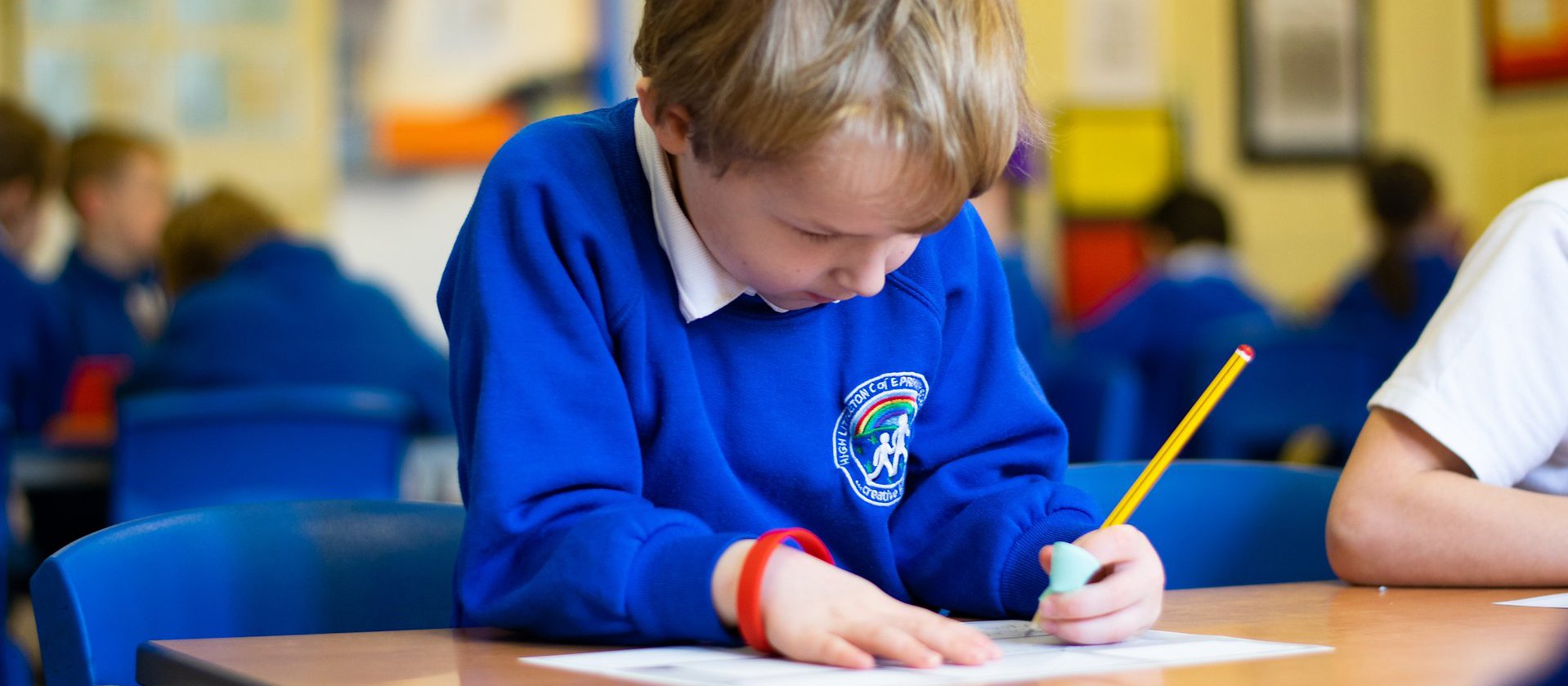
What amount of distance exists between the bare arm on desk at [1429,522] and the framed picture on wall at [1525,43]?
501cm

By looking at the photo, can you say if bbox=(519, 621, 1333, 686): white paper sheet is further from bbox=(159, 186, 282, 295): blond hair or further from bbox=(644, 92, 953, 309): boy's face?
bbox=(159, 186, 282, 295): blond hair

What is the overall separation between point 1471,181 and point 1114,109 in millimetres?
1533

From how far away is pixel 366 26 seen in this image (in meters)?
4.73

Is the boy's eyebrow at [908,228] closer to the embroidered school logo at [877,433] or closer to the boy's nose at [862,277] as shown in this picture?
the boy's nose at [862,277]

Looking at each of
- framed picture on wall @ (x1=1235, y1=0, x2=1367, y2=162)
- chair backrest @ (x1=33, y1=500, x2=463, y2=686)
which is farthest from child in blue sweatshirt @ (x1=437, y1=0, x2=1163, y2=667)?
framed picture on wall @ (x1=1235, y1=0, x2=1367, y2=162)

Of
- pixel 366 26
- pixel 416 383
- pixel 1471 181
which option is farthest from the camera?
pixel 1471 181

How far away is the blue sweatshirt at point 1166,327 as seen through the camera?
4.20m

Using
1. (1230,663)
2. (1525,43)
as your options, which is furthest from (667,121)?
(1525,43)

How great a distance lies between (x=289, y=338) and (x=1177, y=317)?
7.93 ft

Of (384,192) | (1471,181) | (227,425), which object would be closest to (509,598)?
(227,425)

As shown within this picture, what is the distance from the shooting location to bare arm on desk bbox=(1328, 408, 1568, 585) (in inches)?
40.3

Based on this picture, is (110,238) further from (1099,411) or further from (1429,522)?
(1429,522)

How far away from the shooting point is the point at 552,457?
825 millimetres

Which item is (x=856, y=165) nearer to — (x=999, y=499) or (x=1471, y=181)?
(x=999, y=499)
